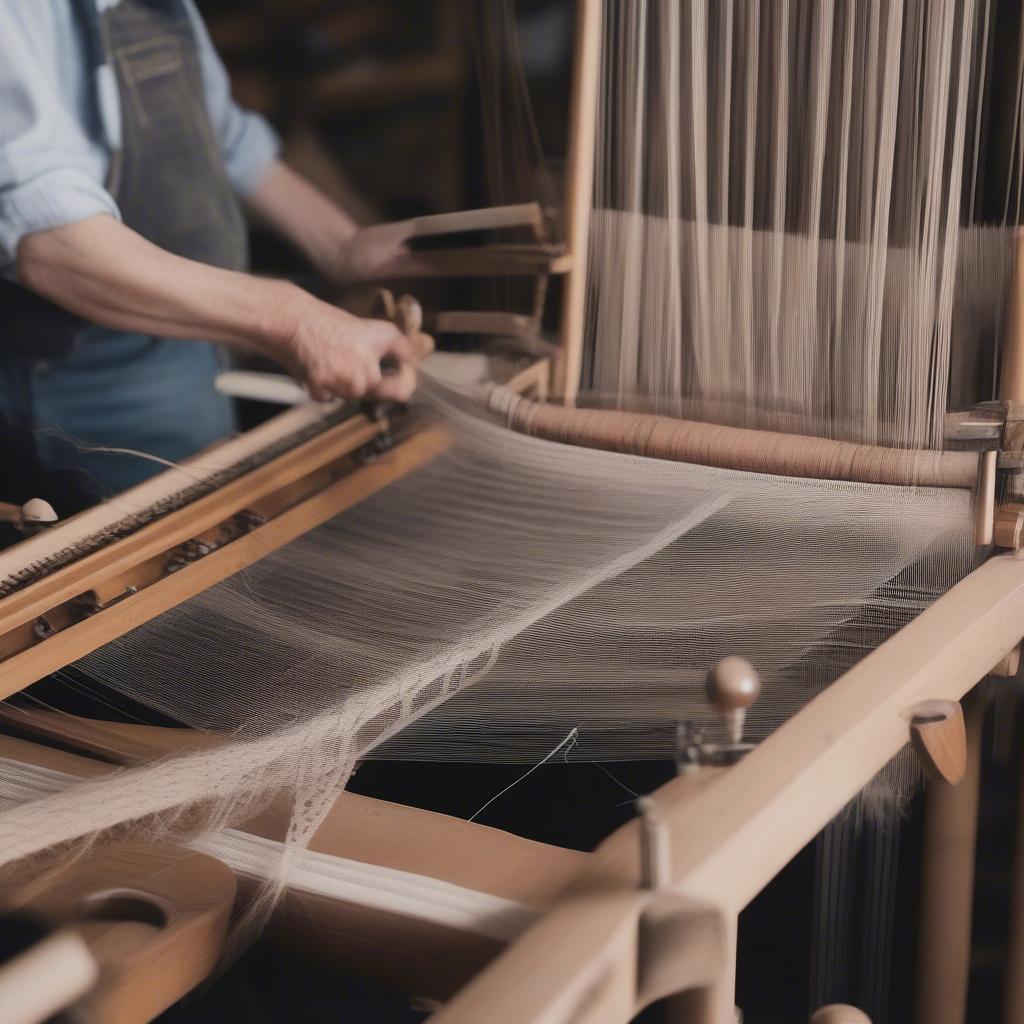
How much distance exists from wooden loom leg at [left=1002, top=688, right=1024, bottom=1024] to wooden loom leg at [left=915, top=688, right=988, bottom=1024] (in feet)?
0.12

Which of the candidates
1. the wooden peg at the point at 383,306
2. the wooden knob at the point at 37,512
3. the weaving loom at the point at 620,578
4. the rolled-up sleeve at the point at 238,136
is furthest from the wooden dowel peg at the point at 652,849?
the rolled-up sleeve at the point at 238,136

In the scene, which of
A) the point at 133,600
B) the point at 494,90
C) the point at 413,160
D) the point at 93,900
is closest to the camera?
the point at 93,900

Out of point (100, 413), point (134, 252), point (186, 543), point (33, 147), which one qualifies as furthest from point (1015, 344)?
point (100, 413)

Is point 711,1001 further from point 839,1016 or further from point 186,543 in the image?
point 186,543

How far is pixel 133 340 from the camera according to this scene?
1.56m

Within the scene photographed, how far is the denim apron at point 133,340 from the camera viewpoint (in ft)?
4.71

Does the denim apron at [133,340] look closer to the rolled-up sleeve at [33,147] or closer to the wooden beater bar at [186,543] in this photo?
the rolled-up sleeve at [33,147]

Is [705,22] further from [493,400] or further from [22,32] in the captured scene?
[22,32]

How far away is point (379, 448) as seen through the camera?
4.24ft

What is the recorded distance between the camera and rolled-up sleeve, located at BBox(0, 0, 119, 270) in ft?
4.05

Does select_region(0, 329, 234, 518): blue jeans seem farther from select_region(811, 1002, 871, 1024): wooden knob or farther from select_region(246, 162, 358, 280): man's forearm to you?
select_region(811, 1002, 871, 1024): wooden knob

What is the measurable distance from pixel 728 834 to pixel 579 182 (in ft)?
2.81

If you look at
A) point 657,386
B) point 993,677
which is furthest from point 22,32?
point 993,677

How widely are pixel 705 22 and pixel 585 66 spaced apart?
0.57 ft
